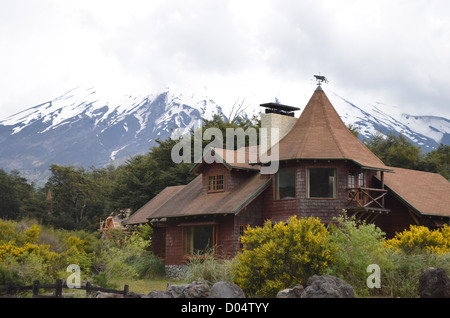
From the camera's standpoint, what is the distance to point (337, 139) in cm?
2970

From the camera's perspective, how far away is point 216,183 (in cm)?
3212

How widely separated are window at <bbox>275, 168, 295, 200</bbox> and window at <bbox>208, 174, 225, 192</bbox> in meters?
3.26

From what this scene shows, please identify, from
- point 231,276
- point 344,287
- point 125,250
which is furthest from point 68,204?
point 344,287

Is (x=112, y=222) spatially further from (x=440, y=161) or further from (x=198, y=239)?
(x=440, y=161)

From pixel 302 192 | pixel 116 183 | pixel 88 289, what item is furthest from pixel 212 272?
pixel 116 183

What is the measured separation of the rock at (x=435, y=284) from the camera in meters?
16.6

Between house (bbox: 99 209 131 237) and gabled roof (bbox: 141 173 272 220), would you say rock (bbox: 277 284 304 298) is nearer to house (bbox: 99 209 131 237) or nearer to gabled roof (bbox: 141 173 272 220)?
gabled roof (bbox: 141 173 272 220)

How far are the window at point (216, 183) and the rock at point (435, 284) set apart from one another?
1558 centimetres

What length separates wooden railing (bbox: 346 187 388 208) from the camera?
28609 millimetres

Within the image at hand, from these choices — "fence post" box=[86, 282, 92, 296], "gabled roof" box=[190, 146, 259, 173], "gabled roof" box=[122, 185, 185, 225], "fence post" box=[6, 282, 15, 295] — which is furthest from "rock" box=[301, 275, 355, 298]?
"gabled roof" box=[122, 185, 185, 225]

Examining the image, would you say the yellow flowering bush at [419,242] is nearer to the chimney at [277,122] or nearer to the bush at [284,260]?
the bush at [284,260]
